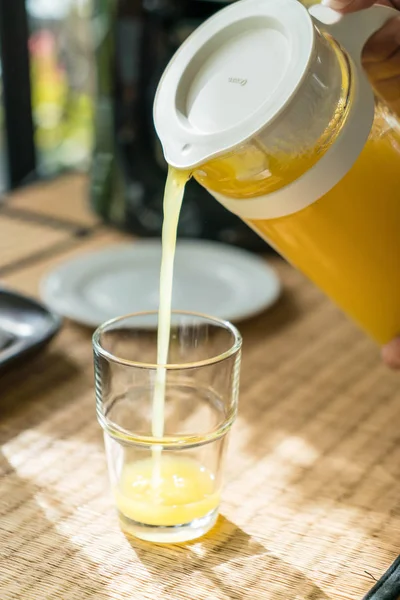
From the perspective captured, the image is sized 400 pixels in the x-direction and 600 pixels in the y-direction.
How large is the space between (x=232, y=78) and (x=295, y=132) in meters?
0.07

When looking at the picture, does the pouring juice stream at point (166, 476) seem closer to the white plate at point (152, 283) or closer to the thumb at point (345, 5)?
the thumb at point (345, 5)

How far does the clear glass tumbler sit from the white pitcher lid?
14cm

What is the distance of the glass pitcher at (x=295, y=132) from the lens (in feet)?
1.81

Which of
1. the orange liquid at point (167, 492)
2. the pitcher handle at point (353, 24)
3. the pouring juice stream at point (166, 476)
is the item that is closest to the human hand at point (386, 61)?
the pitcher handle at point (353, 24)

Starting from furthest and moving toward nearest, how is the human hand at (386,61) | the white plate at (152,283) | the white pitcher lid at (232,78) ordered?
the white plate at (152,283)
the human hand at (386,61)
the white pitcher lid at (232,78)

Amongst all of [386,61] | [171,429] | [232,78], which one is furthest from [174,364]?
[386,61]

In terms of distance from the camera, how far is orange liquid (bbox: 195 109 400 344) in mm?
615

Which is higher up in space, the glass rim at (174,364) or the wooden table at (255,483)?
the glass rim at (174,364)

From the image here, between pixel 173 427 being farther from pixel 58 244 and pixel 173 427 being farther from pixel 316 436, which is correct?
pixel 58 244

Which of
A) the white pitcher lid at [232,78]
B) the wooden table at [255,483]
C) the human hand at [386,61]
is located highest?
the white pitcher lid at [232,78]

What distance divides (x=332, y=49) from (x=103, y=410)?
1.00ft

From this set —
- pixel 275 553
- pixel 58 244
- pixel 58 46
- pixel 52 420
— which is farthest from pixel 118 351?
pixel 58 46

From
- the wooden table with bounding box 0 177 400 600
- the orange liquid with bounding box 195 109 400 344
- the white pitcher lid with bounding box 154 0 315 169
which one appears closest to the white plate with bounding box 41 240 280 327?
the wooden table with bounding box 0 177 400 600

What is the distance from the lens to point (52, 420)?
2.39 feet
